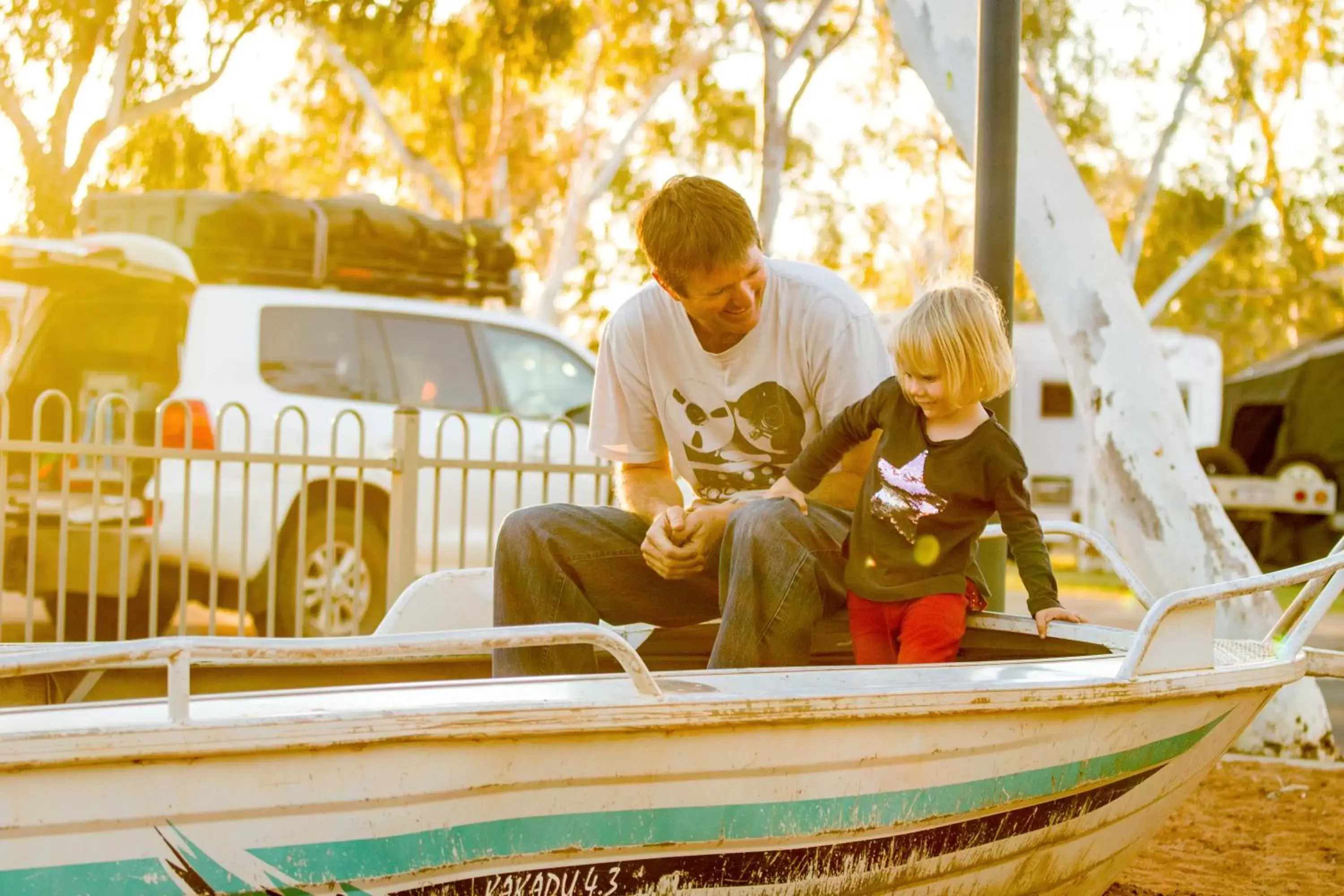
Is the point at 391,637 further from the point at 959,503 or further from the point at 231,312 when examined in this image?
the point at 231,312

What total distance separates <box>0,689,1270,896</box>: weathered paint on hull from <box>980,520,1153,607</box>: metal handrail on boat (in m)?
0.70

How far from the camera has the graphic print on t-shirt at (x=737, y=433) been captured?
3686 mm

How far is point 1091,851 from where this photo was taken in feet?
10.7

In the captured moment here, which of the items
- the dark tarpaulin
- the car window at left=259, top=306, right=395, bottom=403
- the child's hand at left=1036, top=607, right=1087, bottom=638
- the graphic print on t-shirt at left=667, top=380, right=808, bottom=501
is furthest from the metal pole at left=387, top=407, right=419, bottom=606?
the dark tarpaulin

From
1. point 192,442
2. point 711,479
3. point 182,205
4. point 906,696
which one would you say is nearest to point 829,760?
point 906,696

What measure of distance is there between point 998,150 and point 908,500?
1.89 m

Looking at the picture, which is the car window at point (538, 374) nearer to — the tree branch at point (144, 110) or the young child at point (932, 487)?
the young child at point (932, 487)

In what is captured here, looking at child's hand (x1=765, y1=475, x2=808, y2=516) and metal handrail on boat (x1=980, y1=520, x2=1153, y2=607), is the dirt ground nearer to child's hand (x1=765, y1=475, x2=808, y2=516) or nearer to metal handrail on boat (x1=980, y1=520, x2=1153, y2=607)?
metal handrail on boat (x1=980, y1=520, x2=1153, y2=607)

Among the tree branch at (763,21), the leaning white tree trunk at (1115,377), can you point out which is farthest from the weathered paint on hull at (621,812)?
the tree branch at (763,21)

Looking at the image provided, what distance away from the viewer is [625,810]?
248 centimetres

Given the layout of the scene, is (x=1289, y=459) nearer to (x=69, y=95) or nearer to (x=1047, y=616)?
(x=69, y=95)

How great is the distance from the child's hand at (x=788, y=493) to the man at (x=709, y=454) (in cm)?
5

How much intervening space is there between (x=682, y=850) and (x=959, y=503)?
116cm

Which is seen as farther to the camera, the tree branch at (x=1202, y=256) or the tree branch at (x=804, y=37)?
the tree branch at (x=1202, y=256)
